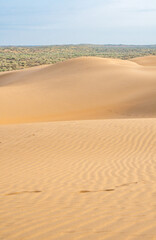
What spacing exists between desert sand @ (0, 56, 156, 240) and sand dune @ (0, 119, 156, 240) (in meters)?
0.01

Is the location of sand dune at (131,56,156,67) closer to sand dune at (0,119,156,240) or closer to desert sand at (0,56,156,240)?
desert sand at (0,56,156,240)

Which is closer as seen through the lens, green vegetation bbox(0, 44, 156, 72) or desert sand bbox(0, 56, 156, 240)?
desert sand bbox(0, 56, 156, 240)

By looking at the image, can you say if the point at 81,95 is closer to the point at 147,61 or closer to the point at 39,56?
the point at 147,61

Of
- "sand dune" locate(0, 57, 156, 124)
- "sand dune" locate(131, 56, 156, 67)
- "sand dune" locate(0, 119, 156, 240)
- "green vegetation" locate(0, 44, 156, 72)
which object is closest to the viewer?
"sand dune" locate(0, 119, 156, 240)

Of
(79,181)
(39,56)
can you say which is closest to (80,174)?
(79,181)

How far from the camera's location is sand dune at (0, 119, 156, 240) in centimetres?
450

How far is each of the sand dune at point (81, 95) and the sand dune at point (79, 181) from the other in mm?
6775

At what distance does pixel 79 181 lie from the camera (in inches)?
281

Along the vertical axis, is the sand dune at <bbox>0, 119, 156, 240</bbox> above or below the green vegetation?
below

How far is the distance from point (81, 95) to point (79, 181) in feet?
58.0

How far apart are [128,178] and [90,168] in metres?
1.34

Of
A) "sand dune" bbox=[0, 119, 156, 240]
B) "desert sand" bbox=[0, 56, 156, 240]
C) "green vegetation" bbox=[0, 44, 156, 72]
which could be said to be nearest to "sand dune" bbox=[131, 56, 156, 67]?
"green vegetation" bbox=[0, 44, 156, 72]

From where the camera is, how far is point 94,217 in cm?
482

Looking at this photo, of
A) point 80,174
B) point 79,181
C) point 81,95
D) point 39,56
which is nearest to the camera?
point 79,181
